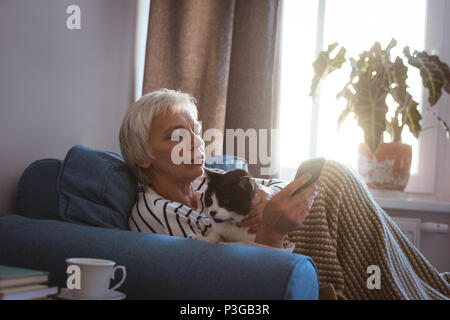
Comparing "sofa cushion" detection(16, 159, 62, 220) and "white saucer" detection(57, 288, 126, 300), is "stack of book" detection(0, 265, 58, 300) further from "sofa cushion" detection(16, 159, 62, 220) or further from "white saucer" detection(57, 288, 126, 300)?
"sofa cushion" detection(16, 159, 62, 220)

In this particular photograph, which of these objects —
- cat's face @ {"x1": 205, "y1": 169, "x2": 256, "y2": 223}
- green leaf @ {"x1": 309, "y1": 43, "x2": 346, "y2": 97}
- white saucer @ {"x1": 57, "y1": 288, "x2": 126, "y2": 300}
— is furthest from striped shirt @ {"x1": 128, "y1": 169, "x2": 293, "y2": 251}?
green leaf @ {"x1": 309, "y1": 43, "x2": 346, "y2": 97}

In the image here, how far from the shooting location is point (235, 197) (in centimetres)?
92

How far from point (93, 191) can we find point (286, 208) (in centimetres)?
57

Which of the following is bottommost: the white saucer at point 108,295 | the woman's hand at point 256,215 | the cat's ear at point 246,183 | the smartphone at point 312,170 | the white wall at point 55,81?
the white saucer at point 108,295

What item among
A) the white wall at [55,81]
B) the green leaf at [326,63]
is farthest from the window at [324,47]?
the white wall at [55,81]

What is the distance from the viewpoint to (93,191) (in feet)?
4.06

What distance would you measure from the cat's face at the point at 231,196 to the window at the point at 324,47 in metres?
1.42

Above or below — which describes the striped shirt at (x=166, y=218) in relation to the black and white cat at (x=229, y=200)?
below

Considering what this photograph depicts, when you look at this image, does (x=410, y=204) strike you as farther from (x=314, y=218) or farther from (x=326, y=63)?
(x=314, y=218)

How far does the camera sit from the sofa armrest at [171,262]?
0.79m

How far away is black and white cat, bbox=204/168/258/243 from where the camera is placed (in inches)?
36.1

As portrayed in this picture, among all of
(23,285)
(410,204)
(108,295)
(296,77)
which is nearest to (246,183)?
(108,295)

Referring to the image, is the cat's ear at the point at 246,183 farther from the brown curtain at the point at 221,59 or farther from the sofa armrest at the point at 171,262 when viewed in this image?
the brown curtain at the point at 221,59
